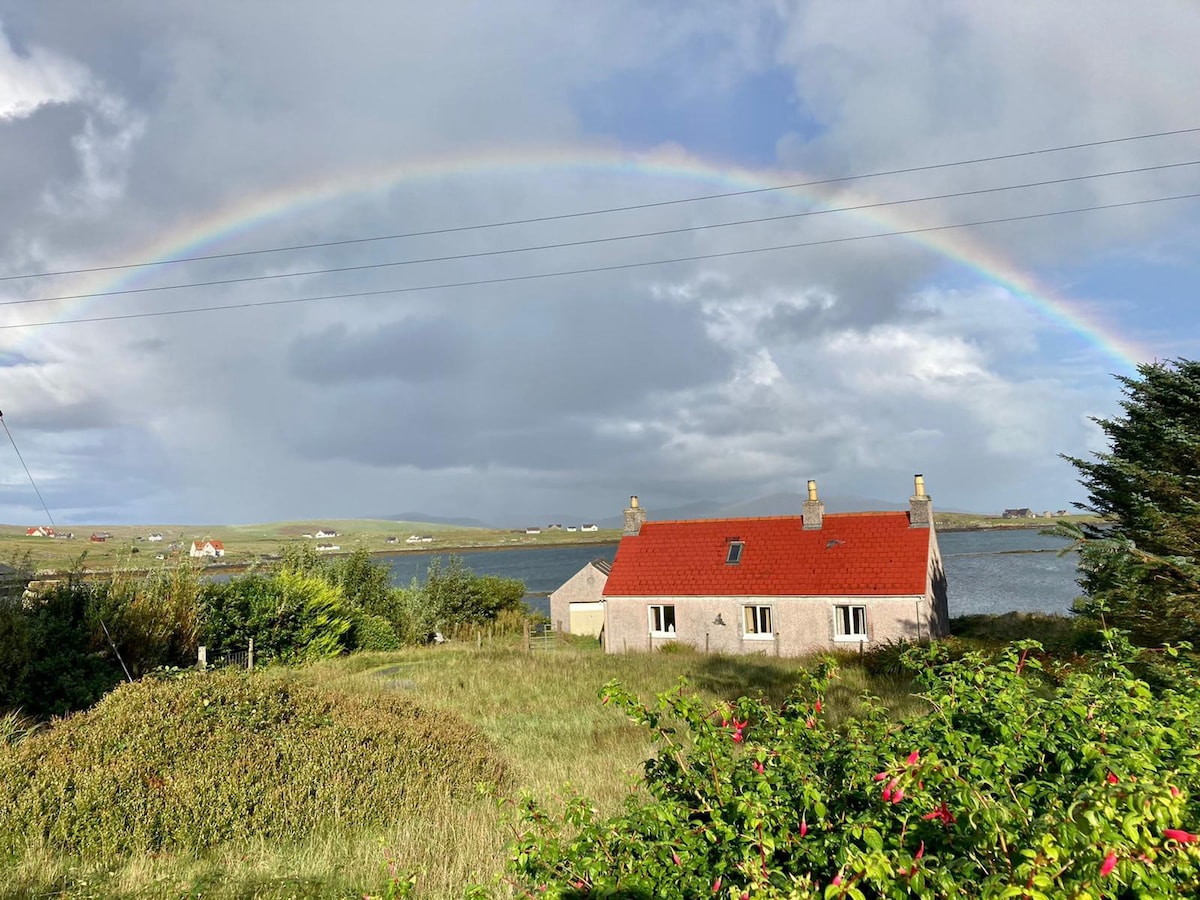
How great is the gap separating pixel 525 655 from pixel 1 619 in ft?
54.6

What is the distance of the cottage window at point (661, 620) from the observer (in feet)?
109

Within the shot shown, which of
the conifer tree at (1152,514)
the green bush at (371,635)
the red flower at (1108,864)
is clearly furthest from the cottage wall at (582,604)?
the red flower at (1108,864)

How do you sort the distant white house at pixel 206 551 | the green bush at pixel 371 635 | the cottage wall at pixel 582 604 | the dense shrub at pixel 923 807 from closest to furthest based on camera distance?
the dense shrub at pixel 923 807
the distant white house at pixel 206 551
the green bush at pixel 371 635
the cottage wall at pixel 582 604

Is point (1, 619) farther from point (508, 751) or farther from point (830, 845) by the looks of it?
point (830, 845)

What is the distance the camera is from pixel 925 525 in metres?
30.6

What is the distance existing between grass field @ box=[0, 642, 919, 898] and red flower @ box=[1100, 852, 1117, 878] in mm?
3175

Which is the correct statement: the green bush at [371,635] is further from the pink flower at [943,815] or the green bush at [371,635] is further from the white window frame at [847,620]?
the pink flower at [943,815]

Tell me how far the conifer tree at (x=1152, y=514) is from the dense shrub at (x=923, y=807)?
3.42m

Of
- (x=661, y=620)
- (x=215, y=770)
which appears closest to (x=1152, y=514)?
(x=215, y=770)

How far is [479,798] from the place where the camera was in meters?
9.20

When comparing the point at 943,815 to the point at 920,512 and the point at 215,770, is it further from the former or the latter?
the point at 920,512

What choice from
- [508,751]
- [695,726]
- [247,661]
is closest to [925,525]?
[508,751]

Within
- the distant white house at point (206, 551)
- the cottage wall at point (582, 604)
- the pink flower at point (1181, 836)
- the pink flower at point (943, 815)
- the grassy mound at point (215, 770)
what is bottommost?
the cottage wall at point (582, 604)

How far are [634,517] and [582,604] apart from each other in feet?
41.1
